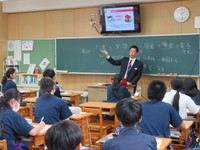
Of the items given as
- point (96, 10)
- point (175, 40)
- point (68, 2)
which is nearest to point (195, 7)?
point (175, 40)

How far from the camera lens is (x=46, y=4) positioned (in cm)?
836

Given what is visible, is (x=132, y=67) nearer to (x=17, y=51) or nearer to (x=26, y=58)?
(x=26, y=58)

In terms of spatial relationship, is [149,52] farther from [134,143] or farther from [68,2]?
[134,143]

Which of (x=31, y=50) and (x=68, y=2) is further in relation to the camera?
(x=31, y=50)

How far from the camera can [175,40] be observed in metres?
6.96

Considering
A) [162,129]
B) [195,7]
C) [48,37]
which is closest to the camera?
[162,129]

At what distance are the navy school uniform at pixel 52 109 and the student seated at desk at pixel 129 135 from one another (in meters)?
1.73

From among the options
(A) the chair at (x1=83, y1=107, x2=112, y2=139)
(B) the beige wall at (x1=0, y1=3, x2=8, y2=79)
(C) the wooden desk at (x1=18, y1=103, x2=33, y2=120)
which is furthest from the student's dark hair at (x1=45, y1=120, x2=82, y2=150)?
(B) the beige wall at (x1=0, y1=3, x2=8, y2=79)

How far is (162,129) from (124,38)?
179 inches

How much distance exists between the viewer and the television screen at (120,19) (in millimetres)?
7277

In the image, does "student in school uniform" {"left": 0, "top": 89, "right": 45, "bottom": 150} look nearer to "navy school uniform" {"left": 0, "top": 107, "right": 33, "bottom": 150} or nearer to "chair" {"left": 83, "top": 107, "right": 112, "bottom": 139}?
"navy school uniform" {"left": 0, "top": 107, "right": 33, "bottom": 150}

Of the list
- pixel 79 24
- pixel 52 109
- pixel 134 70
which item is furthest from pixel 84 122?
pixel 79 24

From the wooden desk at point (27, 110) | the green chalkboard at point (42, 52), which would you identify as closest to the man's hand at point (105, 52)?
the green chalkboard at point (42, 52)

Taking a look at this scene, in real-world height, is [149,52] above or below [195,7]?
below
